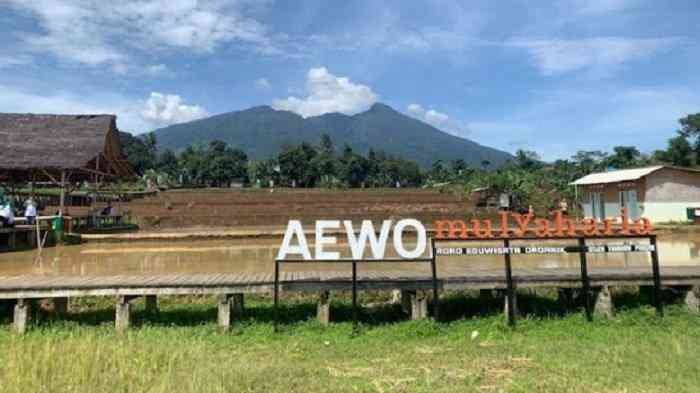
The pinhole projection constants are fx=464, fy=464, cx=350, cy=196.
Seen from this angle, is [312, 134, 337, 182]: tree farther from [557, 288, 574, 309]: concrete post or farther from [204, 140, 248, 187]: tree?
[557, 288, 574, 309]: concrete post

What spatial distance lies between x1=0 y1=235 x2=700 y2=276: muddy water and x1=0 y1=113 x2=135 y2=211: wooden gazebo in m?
4.77

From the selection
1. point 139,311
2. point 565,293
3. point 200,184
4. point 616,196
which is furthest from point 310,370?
point 200,184

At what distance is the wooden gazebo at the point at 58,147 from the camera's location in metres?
18.3

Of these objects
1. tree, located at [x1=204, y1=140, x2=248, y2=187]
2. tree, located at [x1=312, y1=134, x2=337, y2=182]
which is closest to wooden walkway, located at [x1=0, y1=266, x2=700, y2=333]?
tree, located at [x1=312, y1=134, x2=337, y2=182]

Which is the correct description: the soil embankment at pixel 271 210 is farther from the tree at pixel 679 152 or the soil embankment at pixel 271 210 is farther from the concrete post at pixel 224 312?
the tree at pixel 679 152

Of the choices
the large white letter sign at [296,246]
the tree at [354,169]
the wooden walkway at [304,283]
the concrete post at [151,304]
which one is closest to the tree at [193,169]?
the tree at [354,169]

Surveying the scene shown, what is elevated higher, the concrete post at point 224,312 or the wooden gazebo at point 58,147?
the wooden gazebo at point 58,147

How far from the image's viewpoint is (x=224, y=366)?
4.61m

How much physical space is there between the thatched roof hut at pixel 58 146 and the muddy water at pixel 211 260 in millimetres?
4776

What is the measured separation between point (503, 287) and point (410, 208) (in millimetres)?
24644

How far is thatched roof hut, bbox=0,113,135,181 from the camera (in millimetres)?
18306

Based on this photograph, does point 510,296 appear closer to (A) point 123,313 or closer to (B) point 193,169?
(A) point 123,313

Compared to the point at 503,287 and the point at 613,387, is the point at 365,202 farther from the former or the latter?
the point at 613,387

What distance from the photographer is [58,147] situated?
1938 cm
